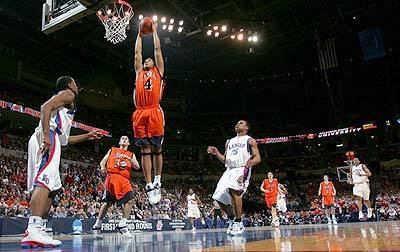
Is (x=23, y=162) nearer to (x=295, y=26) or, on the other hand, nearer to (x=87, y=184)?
(x=87, y=184)

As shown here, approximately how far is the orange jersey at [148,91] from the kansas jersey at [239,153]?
83.7 inches

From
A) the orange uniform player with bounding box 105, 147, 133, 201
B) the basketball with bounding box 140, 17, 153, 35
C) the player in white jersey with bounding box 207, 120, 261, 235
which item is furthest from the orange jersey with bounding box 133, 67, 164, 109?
the orange uniform player with bounding box 105, 147, 133, 201

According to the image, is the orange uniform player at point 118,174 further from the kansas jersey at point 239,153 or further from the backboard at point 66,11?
the backboard at point 66,11

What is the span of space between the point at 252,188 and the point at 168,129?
8.64 metres

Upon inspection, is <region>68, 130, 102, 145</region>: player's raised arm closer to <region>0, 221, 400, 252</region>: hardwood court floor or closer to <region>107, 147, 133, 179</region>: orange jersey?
<region>0, 221, 400, 252</region>: hardwood court floor

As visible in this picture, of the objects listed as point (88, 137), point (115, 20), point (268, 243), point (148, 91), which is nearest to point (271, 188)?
point (115, 20)

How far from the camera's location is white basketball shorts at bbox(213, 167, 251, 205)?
645 centimetres

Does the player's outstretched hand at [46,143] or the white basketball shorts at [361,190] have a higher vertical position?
the player's outstretched hand at [46,143]

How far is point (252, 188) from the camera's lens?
31750mm

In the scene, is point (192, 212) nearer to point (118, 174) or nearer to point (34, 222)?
point (118, 174)

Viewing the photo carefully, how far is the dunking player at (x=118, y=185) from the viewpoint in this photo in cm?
723

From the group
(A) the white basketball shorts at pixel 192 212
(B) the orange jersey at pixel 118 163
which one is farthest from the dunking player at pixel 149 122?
(A) the white basketball shorts at pixel 192 212

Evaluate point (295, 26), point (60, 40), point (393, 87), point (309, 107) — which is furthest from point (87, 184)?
point (393, 87)

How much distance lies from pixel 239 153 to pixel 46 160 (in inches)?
145
